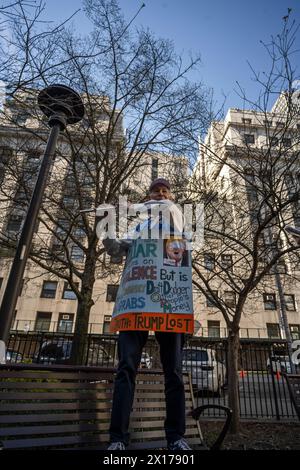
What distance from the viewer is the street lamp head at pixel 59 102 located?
174 inches

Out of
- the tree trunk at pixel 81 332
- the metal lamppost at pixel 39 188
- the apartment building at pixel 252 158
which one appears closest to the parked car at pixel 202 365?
the apartment building at pixel 252 158

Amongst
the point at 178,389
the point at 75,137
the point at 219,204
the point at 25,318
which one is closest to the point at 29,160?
the point at 75,137

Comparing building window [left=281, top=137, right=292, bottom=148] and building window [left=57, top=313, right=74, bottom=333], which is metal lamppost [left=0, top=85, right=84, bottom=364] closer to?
building window [left=281, top=137, right=292, bottom=148]

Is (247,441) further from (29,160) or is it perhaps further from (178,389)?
(29,160)

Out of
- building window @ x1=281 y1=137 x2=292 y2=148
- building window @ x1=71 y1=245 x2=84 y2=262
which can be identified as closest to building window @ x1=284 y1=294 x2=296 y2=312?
building window @ x1=71 y1=245 x2=84 y2=262

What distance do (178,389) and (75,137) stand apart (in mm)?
7100

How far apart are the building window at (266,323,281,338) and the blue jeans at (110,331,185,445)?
2831 cm

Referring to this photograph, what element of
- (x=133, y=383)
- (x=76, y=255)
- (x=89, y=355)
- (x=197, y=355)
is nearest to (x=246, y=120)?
(x=76, y=255)

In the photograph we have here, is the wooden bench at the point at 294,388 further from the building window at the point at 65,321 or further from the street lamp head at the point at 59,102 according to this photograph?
the building window at the point at 65,321

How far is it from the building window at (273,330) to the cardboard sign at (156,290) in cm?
2827

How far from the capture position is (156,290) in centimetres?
243

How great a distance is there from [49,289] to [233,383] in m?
25.9
